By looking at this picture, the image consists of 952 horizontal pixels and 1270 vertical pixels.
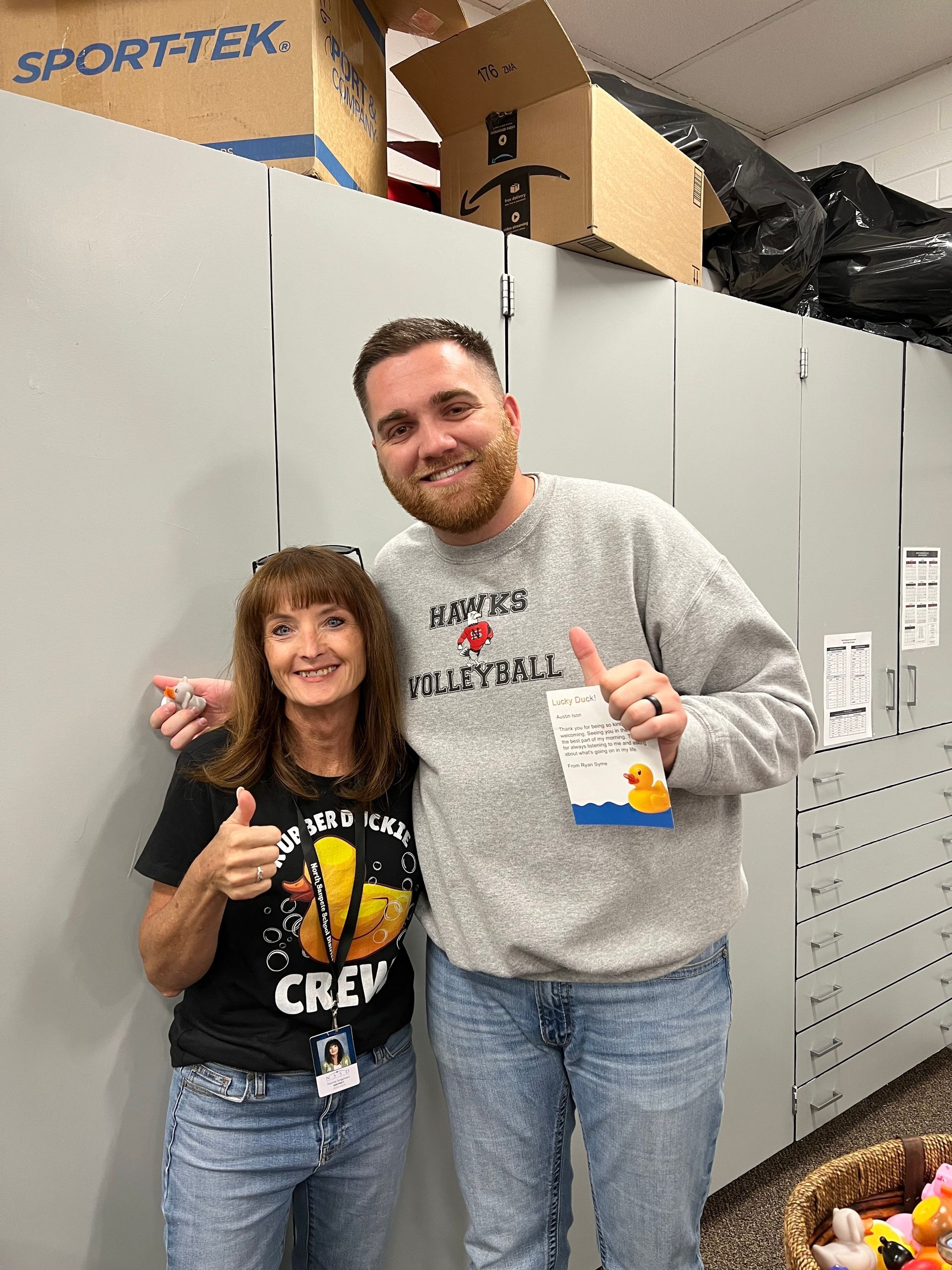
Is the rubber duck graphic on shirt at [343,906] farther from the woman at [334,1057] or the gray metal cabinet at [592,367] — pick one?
the gray metal cabinet at [592,367]

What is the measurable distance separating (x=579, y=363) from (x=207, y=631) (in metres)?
0.96

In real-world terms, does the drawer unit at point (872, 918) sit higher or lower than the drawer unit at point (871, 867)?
lower

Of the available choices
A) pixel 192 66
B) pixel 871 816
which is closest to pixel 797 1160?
pixel 871 816

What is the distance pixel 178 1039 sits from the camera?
1.27 metres

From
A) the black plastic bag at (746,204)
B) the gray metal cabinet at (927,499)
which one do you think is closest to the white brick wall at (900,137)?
the gray metal cabinet at (927,499)

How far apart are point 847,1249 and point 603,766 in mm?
1275

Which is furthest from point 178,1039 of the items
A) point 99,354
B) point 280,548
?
point 99,354

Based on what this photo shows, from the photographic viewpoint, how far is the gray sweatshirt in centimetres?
121

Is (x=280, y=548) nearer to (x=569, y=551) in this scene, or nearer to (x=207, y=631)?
(x=207, y=631)

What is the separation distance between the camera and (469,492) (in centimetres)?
125

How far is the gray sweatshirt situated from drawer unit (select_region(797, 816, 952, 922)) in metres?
1.20

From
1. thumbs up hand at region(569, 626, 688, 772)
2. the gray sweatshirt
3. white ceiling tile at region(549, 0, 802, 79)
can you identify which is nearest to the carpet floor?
the gray sweatshirt

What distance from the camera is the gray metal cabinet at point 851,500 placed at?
2346 mm

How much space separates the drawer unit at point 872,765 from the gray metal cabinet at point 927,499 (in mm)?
60
